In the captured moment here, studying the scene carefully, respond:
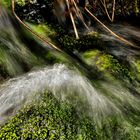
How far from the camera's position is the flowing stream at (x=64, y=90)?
260 centimetres

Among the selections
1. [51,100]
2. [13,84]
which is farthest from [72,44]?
[51,100]

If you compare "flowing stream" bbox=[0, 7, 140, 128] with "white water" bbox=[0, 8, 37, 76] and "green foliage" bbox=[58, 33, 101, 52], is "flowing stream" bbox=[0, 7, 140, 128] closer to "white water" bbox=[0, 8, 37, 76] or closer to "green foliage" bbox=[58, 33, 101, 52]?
"white water" bbox=[0, 8, 37, 76]

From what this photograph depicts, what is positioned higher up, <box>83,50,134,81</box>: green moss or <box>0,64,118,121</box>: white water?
<box>0,64,118,121</box>: white water

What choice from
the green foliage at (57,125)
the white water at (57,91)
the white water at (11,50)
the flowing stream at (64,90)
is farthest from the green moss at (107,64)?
the green foliage at (57,125)

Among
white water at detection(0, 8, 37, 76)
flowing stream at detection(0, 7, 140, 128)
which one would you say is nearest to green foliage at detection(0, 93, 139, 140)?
flowing stream at detection(0, 7, 140, 128)

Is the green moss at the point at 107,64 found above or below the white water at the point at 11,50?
below

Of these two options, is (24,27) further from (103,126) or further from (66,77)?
(103,126)

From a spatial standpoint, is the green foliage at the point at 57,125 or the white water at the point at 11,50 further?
the white water at the point at 11,50

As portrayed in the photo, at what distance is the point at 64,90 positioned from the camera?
2.77m

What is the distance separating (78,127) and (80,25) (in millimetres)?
2430

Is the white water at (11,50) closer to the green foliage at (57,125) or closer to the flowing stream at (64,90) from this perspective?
the flowing stream at (64,90)

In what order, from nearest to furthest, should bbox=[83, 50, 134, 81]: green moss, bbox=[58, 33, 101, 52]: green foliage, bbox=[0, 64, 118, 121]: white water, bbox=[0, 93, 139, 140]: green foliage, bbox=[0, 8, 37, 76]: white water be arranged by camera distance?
bbox=[0, 93, 139, 140]: green foliage, bbox=[0, 64, 118, 121]: white water, bbox=[0, 8, 37, 76]: white water, bbox=[83, 50, 134, 81]: green moss, bbox=[58, 33, 101, 52]: green foliage

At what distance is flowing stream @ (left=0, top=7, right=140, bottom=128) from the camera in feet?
8.54

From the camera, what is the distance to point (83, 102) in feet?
8.87
